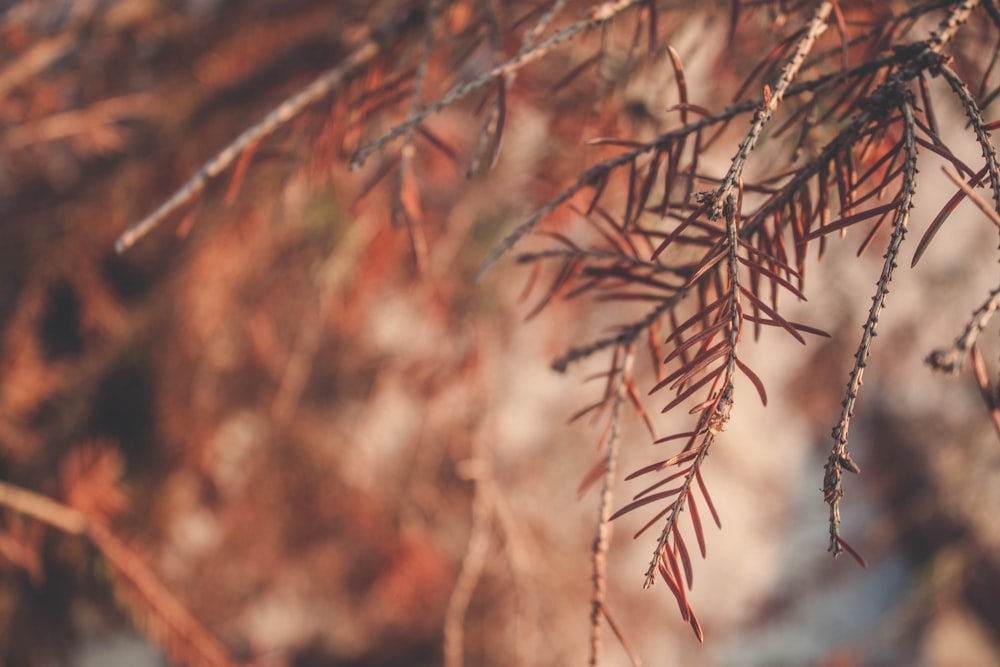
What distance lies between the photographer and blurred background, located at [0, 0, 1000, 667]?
1.02m

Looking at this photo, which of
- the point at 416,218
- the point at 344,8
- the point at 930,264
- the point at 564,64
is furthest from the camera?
the point at 930,264

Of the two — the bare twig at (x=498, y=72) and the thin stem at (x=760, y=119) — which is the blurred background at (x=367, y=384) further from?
the thin stem at (x=760, y=119)

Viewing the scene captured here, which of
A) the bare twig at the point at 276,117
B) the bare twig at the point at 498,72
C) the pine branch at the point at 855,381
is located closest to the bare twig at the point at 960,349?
the pine branch at the point at 855,381

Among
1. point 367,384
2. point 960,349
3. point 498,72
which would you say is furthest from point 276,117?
point 367,384

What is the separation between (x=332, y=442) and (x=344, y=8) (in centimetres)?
101

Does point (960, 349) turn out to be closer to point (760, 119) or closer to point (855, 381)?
point (855, 381)

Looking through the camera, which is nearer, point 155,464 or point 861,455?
point 155,464

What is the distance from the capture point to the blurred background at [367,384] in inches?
40.1

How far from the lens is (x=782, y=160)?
0.80m

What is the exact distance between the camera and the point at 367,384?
184 centimetres

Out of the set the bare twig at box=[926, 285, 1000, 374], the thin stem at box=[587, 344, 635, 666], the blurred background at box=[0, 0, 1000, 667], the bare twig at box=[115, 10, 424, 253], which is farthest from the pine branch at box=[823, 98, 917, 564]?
the bare twig at box=[115, 10, 424, 253]

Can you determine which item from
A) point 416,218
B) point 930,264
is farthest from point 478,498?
point 930,264

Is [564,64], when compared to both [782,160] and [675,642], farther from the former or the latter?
[675,642]

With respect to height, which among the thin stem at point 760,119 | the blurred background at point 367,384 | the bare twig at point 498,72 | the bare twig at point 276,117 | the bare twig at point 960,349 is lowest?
the bare twig at point 960,349
